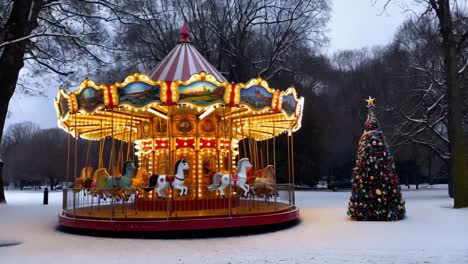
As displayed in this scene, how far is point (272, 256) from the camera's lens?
28.7 ft

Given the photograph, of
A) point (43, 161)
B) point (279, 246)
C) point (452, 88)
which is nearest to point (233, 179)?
point (279, 246)

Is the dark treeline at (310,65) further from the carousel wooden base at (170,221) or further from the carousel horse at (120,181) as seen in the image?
the carousel wooden base at (170,221)

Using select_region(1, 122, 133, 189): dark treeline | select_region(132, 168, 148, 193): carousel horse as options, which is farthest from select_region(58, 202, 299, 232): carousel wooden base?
select_region(1, 122, 133, 189): dark treeline

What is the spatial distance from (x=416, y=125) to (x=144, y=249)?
21756 millimetres

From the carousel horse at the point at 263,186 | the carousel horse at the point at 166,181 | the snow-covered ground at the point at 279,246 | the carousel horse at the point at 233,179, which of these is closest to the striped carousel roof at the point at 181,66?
the carousel horse at the point at 233,179

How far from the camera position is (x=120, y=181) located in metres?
13.0

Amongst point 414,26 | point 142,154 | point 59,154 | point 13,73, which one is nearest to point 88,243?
point 142,154

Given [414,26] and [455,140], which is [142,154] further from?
[414,26]

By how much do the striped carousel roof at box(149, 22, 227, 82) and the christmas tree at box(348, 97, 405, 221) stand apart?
17.4ft

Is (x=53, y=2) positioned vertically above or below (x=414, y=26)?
below

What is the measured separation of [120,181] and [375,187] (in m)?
7.72

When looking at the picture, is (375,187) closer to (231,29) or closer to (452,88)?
(452,88)

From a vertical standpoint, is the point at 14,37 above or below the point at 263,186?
above

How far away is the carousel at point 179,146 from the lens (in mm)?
11688
